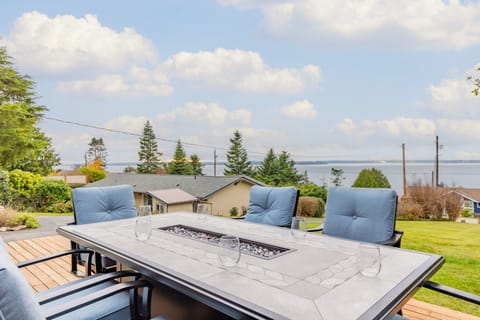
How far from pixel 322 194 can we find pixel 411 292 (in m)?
4.70

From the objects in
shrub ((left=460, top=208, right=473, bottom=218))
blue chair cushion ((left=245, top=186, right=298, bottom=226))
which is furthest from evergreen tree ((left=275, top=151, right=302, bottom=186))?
blue chair cushion ((left=245, top=186, right=298, bottom=226))

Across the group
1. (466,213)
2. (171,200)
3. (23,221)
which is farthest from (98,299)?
(466,213)

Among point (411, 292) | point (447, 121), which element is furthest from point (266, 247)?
point (447, 121)

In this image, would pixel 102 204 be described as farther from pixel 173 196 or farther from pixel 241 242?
pixel 173 196

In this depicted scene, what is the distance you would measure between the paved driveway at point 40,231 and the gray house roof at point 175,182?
3.08 feet

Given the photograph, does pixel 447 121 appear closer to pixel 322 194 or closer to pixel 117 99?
pixel 322 194

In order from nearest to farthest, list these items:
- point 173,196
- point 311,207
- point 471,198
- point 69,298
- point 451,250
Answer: point 69,298 → point 451,250 → point 173,196 → point 471,198 → point 311,207

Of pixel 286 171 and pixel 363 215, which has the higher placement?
pixel 286 171

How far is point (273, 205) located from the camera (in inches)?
119

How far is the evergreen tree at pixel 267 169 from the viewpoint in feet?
24.0

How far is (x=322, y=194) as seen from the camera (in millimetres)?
5832

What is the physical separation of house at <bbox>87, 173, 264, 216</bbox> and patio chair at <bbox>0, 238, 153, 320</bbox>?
10.0ft

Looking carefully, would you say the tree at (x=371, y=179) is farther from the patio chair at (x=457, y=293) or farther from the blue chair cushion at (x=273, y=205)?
the patio chair at (x=457, y=293)

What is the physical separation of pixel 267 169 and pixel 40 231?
5.01 m
